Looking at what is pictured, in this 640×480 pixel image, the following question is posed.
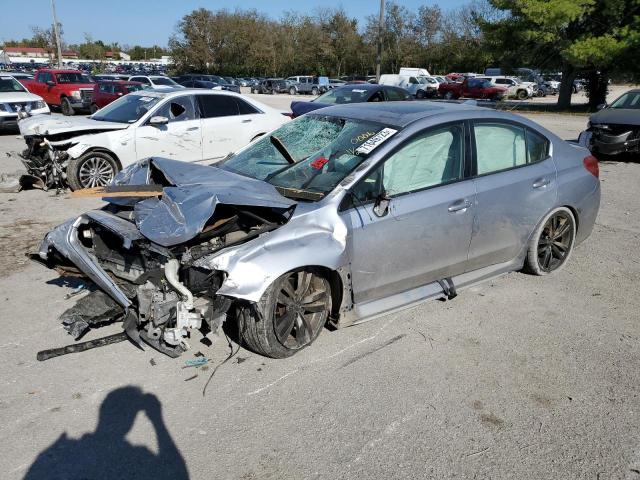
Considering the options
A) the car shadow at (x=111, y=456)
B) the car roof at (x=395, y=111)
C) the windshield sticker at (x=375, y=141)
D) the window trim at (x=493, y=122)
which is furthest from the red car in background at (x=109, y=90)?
the car shadow at (x=111, y=456)

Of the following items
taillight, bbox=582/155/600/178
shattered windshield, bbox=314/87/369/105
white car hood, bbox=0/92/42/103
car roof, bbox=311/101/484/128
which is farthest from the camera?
white car hood, bbox=0/92/42/103

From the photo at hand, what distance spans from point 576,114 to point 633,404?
2885cm

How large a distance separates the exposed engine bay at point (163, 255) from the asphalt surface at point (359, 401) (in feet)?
1.16

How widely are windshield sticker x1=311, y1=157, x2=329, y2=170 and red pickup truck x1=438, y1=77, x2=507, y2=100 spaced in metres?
33.5

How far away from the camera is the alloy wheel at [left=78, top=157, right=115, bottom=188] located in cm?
827

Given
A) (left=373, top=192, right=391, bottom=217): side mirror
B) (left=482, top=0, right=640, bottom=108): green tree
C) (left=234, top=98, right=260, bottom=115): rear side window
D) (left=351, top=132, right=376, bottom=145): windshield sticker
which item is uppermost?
(left=482, top=0, right=640, bottom=108): green tree

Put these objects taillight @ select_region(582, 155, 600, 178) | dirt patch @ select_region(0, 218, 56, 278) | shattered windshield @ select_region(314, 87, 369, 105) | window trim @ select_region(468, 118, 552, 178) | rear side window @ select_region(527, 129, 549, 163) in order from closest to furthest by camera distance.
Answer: window trim @ select_region(468, 118, 552, 178)
rear side window @ select_region(527, 129, 549, 163)
taillight @ select_region(582, 155, 600, 178)
dirt patch @ select_region(0, 218, 56, 278)
shattered windshield @ select_region(314, 87, 369, 105)

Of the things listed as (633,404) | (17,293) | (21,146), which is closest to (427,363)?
(633,404)

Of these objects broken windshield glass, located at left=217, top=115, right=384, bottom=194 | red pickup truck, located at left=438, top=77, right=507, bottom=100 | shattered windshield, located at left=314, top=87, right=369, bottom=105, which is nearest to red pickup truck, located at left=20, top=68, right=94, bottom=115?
shattered windshield, located at left=314, top=87, right=369, bottom=105

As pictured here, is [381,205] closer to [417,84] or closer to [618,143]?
[618,143]

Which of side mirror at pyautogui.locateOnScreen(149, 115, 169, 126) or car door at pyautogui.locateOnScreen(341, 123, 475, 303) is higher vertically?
side mirror at pyautogui.locateOnScreen(149, 115, 169, 126)

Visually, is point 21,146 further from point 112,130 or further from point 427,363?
point 427,363

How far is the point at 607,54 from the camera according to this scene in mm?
26484

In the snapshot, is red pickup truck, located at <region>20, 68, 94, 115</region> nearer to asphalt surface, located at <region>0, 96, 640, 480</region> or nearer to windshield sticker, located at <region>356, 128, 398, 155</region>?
asphalt surface, located at <region>0, 96, 640, 480</region>
